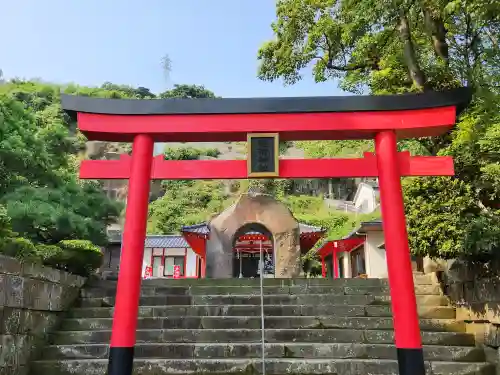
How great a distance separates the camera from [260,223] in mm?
12469

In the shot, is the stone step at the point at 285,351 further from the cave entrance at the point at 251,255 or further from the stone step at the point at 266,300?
the cave entrance at the point at 251,255

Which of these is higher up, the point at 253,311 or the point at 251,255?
the point at 251,255

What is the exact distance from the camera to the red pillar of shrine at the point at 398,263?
497 cm

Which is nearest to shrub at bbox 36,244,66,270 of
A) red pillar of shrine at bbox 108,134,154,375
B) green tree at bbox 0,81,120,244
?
green tree at bbox 0,81,120,244

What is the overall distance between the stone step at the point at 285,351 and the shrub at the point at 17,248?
1.65 metres

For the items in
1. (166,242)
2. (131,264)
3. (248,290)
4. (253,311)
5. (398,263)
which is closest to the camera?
(398,263)

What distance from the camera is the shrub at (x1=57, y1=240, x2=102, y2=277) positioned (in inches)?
323

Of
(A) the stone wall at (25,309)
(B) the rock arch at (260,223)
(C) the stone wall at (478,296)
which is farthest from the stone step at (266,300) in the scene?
(B) the rock arch at (260,223)

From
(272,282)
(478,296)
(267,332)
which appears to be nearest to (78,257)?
(272,282)

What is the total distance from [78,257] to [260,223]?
220 inches

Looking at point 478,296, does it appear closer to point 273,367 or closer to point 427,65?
point 273,367

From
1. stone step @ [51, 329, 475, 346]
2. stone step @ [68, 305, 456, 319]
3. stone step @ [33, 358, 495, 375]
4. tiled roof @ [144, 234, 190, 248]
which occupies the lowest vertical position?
stone step @ [33, 358, 495, 375]

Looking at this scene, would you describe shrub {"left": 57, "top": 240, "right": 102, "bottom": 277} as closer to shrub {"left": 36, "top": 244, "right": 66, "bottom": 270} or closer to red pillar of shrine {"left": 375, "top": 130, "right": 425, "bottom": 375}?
shrub {"left": 36, "top": 244, "right": 66, "bottom": 270}

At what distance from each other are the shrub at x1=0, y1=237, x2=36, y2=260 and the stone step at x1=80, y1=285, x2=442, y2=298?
201 cm
